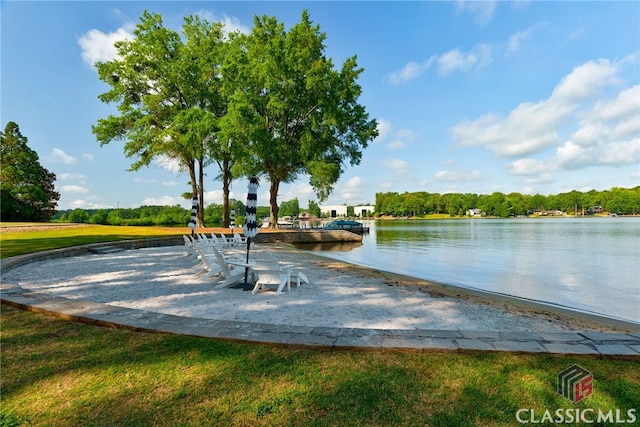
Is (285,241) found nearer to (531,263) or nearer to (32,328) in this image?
(531,263)

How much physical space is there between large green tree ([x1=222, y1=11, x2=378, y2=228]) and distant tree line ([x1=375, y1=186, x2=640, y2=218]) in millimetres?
107215

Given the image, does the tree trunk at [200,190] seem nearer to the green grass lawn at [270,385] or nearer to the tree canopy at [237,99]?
the tree canopy at [237,99]

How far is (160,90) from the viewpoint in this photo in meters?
29.9

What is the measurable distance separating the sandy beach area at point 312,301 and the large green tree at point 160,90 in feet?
64.7

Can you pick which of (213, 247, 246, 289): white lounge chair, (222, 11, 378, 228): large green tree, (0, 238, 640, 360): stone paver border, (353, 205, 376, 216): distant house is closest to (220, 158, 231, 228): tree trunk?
(222, 11, 378, 228): large green tree

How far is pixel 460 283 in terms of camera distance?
11852mm

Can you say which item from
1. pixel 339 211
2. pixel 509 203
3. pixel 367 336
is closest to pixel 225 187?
pixel 367 336

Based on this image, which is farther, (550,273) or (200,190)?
(200,190)

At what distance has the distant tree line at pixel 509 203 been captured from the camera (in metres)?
113

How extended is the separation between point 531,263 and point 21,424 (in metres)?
19.6

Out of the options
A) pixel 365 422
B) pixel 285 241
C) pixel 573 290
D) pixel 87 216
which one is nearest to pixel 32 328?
pixel 365 422

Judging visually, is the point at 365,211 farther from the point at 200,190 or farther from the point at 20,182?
the point at 20,182

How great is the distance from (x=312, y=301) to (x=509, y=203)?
145m

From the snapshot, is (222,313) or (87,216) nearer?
(222,313)
